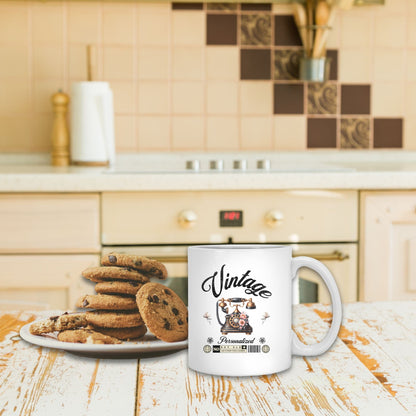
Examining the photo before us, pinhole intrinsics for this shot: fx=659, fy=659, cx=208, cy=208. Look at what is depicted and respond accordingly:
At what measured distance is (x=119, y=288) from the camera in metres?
0.58

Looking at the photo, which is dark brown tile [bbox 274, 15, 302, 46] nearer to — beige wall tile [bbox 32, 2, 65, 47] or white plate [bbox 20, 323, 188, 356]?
beige wall tile [bbox 32, 2, 65, 47]

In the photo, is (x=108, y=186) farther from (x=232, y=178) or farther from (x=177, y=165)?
(x=177, y=165)

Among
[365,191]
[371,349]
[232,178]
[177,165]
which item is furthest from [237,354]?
[177,165]

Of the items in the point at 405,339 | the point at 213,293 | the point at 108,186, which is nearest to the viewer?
the point at 213,293

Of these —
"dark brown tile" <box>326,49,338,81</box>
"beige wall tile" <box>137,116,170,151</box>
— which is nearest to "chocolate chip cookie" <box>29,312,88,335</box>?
"beige wall tile" <box>137,116,170,151</box>

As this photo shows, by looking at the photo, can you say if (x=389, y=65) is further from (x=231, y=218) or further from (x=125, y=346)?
(x=125, y=346)

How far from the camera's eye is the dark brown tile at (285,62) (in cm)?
220

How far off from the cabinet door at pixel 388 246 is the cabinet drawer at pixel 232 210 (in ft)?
0.15

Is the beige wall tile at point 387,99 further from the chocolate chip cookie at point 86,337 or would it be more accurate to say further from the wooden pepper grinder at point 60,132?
the chocolate chip cookie at point 86,337

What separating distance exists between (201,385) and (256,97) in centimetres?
178

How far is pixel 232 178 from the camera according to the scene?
165 cm

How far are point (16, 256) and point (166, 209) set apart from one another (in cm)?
39

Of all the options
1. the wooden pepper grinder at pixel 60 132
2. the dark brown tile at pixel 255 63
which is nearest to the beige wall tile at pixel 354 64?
the dark brown tile at pixel 255 63

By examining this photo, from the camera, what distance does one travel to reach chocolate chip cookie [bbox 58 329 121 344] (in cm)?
57
